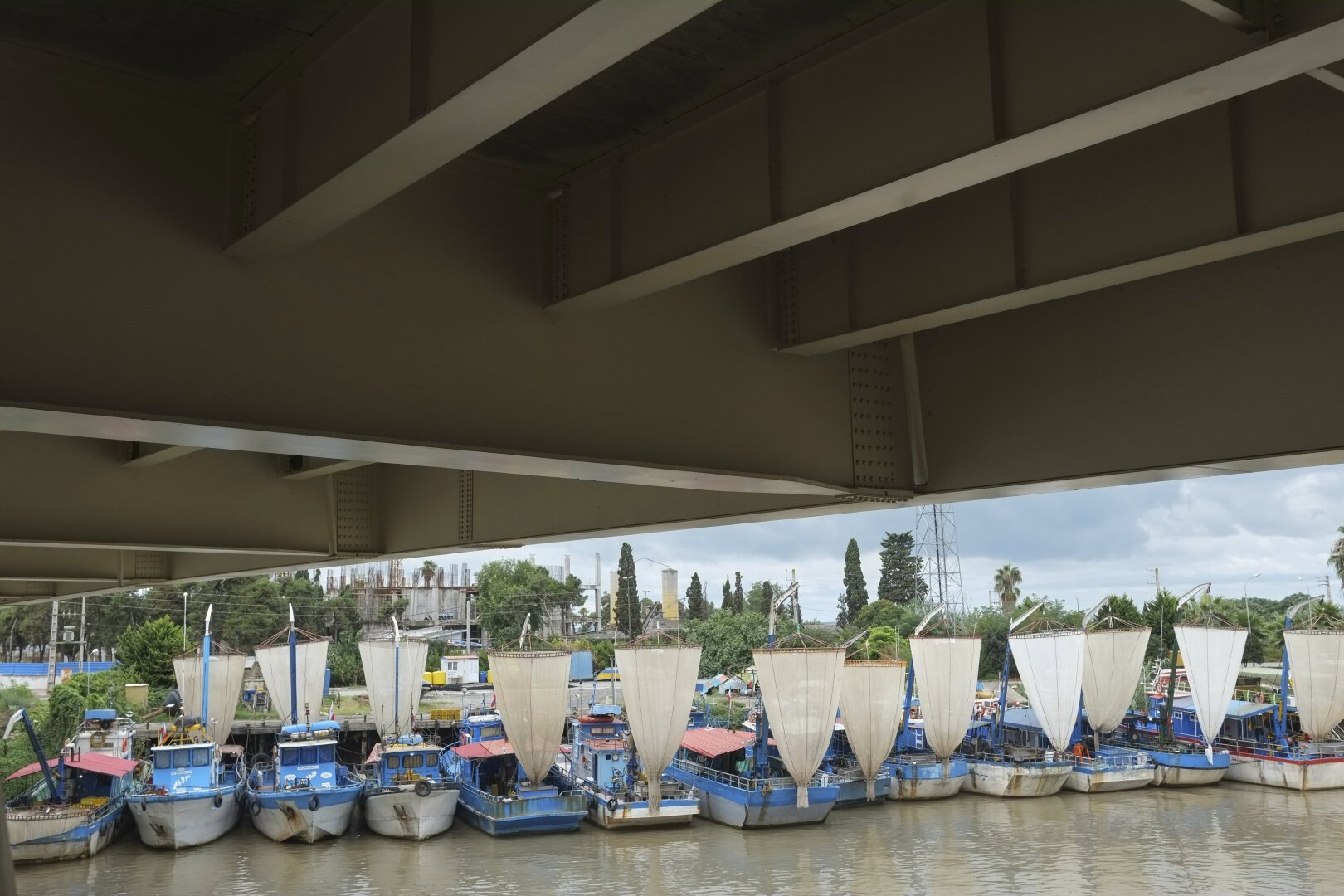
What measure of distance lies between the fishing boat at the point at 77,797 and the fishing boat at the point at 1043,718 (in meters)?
36.4

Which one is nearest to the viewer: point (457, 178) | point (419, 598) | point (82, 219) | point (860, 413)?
point (82, 219)

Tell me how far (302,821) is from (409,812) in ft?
12.5

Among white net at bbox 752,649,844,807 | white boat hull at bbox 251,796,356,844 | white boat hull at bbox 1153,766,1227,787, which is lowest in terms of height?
white boat hull at bbox 1153,766,1227,787

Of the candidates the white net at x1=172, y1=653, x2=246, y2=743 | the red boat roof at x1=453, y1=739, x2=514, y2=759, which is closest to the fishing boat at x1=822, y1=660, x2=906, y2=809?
the red boat roof at x1=453, y1=739, x2=514, y2=759

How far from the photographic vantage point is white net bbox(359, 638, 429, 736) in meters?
46.4

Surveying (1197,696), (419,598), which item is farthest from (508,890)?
(419,598)

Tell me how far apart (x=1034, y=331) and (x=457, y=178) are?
482 centimetres

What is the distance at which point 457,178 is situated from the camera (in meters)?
7.35

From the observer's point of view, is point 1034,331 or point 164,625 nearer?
point 1034,331

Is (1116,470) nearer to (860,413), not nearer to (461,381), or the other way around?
(860,413)

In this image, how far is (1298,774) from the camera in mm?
46719

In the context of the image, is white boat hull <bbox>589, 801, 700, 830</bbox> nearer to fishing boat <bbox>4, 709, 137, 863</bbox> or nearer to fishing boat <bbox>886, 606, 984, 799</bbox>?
fishing boat <bbox>886, 606, 984, 799</bbox>

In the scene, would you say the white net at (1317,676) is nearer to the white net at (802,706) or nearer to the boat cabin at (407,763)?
the white net at (802,706)

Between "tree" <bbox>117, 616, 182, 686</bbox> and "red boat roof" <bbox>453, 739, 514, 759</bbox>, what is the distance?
31.2 metres
